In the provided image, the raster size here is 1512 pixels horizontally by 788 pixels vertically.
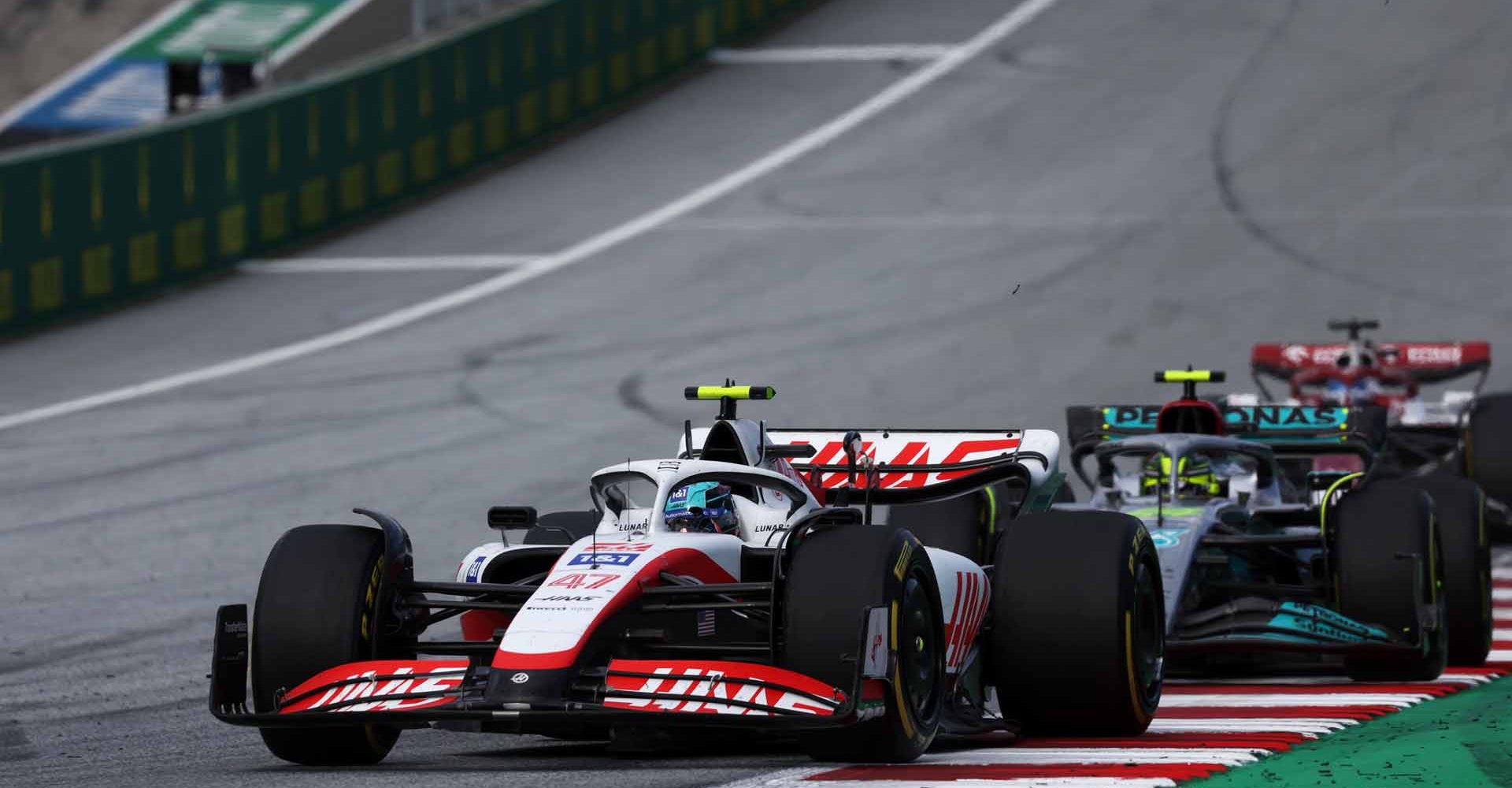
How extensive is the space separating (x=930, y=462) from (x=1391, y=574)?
7.73 ft

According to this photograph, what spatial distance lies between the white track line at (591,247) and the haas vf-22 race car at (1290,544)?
11.9 meters

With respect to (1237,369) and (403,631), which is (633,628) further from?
(1237,369)

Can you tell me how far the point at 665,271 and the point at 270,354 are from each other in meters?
5.14

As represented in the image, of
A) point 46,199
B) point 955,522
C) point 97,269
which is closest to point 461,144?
point 97,269

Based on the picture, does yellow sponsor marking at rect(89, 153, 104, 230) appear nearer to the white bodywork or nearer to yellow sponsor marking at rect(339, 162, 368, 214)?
yellow sponsor marking at rect(339, 162, 368, 214)

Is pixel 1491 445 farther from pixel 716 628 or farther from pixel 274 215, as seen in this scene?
pixel 274 215

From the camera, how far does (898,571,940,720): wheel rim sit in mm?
8359

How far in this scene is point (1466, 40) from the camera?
Result: 35.2 metres

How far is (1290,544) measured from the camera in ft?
40.0

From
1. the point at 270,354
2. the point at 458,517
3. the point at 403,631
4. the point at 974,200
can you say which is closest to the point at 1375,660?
the point at 403,631

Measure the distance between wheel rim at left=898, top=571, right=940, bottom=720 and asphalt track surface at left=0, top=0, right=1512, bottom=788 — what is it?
520mm

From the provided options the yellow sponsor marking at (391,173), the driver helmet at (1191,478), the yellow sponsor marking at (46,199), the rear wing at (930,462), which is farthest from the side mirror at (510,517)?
the yellow sponsor marking at (391,173)

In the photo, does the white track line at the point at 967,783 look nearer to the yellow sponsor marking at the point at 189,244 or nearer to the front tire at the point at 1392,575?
the front tire at the point at 1392,575

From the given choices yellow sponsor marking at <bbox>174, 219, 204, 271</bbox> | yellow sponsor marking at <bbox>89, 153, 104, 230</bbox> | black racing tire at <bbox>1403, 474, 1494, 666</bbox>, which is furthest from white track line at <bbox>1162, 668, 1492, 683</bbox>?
yellow sponsor marking at <bbox>174, 219, 204, 271</bbox>
